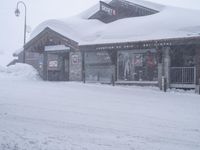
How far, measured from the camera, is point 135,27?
20484mm

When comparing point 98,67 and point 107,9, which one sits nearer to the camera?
A: point 98,67

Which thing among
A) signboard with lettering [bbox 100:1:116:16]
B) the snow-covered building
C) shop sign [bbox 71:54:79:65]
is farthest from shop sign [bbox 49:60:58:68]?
signboard with lettering [bbox 100:1:116:16]

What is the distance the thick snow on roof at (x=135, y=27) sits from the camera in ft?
59.7

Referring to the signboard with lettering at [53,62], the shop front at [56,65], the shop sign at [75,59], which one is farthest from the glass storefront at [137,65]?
the signboard with lettering at [53,62]

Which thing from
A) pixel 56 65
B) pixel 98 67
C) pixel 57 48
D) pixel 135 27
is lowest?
pixel 98 67

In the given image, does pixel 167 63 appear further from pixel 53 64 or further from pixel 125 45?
pixel 53 64

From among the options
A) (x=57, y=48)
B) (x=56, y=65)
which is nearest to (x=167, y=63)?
(x=57, y=48)

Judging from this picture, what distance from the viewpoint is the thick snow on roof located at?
59.7ft

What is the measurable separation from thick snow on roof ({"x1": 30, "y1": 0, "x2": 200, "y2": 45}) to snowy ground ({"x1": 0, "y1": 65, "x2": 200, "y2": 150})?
235 inches

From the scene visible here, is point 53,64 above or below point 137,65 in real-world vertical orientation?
above

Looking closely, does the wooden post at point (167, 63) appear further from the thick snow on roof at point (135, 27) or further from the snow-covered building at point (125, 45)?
the thick snow on roof at point (135, 27)

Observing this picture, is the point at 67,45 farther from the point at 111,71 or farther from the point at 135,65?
the point at 135,65

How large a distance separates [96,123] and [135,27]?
42.3ft

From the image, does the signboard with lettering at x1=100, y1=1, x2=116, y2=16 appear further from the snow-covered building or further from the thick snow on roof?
the thick snow on roof
